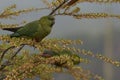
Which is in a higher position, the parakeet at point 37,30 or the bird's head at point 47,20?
the bird's head at point 47,20

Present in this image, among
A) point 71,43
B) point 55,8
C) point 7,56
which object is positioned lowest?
point 7,56

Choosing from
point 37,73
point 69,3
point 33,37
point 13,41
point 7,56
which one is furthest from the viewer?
point 7,56

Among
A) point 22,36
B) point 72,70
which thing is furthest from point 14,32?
point 72,70

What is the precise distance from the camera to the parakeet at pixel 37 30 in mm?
2320

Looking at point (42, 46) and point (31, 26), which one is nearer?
point (42, 46)

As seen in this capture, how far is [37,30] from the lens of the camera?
7.70 feet

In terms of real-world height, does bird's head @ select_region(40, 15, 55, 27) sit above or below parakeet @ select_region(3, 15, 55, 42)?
above

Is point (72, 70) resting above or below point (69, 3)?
below

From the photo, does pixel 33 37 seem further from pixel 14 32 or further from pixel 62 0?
pixel 62 0

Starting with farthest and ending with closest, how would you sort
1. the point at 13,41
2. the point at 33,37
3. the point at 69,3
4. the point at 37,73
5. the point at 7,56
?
the point at 7,56 → the point at 37,73 → the point at 69,3 → the point at 33,37 → the point at 13,41

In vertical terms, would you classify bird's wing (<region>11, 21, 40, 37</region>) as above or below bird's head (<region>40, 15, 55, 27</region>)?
below

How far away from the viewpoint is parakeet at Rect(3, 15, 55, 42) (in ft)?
7.61

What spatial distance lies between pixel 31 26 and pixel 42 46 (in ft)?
0.73

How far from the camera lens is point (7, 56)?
339 centimetres
